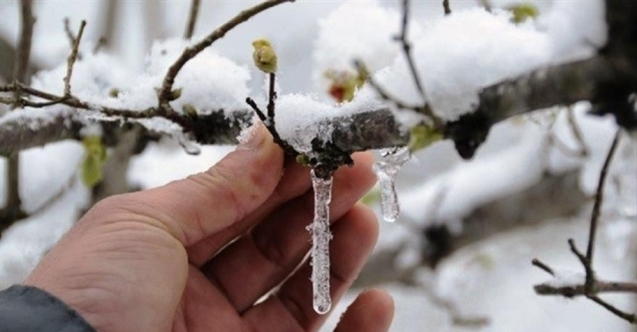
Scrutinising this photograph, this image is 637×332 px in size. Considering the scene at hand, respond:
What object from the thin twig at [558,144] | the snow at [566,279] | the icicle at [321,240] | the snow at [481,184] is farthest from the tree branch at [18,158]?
the thin twig at [558,144]

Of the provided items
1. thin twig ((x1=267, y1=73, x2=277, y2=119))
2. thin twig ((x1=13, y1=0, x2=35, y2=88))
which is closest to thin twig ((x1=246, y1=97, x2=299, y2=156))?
thin twig ((x1=267, y1=73, x2=277, y2=119))

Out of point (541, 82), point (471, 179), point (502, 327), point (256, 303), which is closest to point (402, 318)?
point (502, 327)

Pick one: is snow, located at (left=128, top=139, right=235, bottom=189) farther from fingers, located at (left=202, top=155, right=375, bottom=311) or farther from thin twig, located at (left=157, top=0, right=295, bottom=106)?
thin twig, located at (left=157, top=0, right=295, bottom=106)

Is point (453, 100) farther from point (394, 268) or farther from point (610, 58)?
point (394, 268)

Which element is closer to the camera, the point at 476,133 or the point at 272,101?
the point at 476,133

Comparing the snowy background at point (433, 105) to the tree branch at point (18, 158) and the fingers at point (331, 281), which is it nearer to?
the tree branch at point (18, 158)
